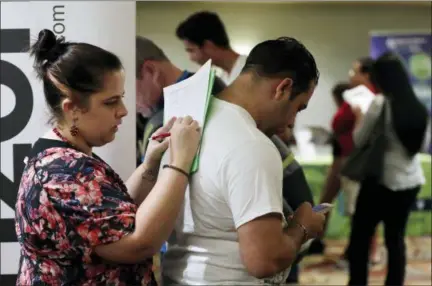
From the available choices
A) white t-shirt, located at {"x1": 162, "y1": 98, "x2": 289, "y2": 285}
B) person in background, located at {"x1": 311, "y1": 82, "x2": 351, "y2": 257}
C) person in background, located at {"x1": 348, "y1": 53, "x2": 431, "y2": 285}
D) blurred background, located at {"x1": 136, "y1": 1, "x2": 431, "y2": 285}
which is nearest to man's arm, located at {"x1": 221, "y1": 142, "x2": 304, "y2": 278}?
white t-shirt, located at {"x1": 162, "y1": 98, "x2": 289, "y2": 285}

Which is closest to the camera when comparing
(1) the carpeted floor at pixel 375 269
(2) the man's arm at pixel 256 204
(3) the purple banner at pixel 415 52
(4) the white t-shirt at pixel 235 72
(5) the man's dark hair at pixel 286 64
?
(2) the man's arm at pixel 256 204

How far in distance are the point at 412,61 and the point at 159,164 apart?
352cm

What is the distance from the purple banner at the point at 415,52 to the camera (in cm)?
437

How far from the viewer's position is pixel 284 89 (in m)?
1.22

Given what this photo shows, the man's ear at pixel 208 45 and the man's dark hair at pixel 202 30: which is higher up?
the man's dark hair at pixel 202 30

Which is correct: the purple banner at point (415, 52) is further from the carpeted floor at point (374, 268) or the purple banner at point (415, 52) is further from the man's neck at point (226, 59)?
the man's neck at point (226, 59)

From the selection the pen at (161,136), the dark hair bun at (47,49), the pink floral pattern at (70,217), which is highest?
the dark hair bun at (47,49)

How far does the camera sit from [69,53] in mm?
1202

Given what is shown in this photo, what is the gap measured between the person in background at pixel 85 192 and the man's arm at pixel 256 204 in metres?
0.10

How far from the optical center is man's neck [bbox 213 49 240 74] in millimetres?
1498

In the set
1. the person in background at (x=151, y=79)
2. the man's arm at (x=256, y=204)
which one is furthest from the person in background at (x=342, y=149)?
the man's arm at (x=256, y=204)

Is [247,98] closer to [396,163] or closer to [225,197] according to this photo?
[225,197]

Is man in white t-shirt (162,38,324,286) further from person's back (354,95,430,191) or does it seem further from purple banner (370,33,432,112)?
purple banner (370,33,432,112)

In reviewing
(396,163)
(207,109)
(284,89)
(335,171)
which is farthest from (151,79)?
(335,171)
